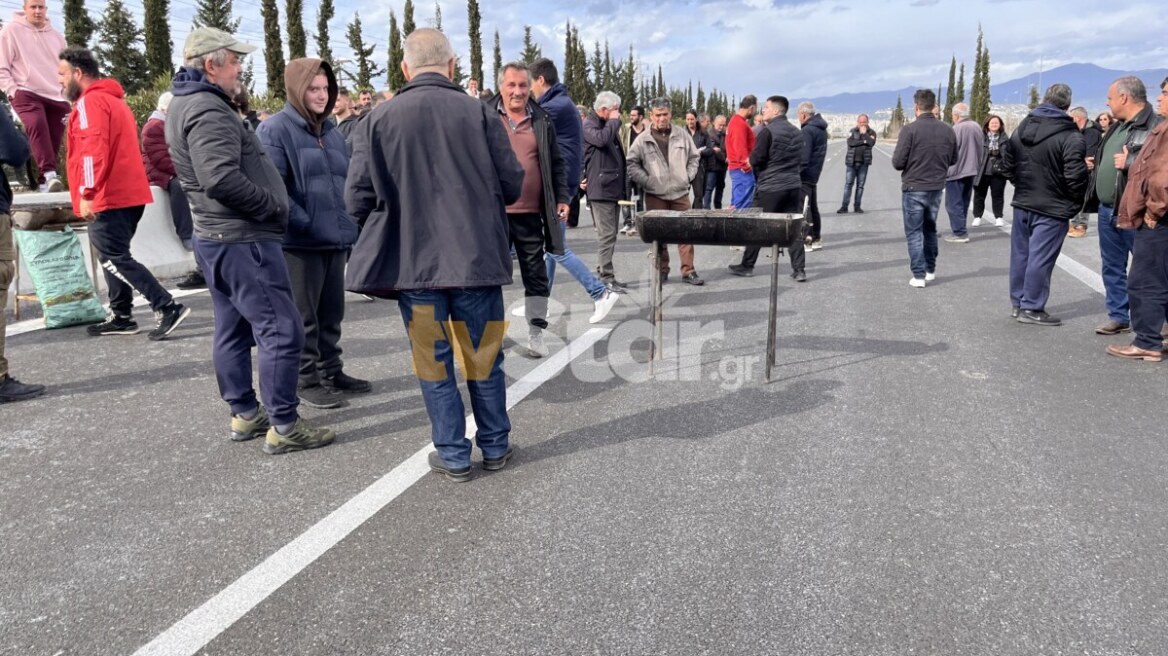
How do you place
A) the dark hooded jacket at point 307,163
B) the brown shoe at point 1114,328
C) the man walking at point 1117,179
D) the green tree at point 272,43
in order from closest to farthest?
the dark hooded jacket at point 307,163 → the man walking at point 1117,179 → the brown shoe at point 1114,328 → the green tree at point 272,43

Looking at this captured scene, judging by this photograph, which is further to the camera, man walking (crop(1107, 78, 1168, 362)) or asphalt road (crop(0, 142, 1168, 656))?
man walking (crop(1107, 78, 1168, 362))

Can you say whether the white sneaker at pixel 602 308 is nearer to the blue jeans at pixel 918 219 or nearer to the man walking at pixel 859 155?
the blue jeans at pixel 918 219

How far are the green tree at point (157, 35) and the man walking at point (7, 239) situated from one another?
116 ft

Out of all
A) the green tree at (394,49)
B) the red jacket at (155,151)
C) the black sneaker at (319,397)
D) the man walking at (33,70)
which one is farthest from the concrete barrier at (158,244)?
the green tree at (394,49)

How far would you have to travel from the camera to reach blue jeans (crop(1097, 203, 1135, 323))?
654cm

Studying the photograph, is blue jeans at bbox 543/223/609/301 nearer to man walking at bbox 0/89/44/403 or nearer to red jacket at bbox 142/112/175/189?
man walking at bbox 0/89/44/403

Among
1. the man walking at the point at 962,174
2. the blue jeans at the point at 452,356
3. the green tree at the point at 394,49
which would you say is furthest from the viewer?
the green tree at the point at 394,49

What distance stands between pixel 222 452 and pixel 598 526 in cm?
213

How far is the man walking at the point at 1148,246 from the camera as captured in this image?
5.48 m

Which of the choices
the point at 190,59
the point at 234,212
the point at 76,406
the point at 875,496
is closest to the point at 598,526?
the point at 875,496

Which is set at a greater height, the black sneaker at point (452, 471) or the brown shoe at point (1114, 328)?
the brown shoe at point (1114, 328)

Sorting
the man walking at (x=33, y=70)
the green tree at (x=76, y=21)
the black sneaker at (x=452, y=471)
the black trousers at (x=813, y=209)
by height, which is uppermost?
the green tree at (x=76, y=21)

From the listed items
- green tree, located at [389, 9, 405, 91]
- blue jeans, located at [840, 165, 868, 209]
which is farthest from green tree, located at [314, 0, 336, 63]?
blue jeans, located at [840, 165, 868, 209]

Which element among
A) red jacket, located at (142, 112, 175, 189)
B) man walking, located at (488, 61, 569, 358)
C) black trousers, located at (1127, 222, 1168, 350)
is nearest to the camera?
black trousers, located at (1127, 222, 1168, 350)
